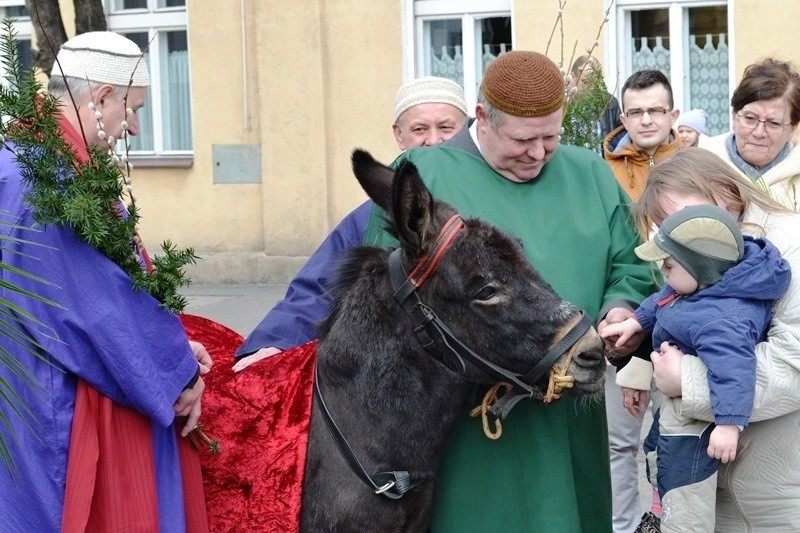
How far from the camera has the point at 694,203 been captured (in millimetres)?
3867

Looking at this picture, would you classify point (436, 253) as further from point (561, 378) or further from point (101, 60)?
point (101, 60)

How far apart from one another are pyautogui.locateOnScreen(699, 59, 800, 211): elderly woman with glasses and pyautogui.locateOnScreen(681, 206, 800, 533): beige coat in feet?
3.58

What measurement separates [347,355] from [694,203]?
1180 mm

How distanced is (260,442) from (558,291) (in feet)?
3.48

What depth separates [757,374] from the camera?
3617 mm

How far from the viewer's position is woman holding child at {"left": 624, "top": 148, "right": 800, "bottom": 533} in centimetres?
364

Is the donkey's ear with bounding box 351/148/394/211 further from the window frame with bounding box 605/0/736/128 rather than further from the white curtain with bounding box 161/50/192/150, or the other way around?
the white curtain with bounding box 161/50/192/150

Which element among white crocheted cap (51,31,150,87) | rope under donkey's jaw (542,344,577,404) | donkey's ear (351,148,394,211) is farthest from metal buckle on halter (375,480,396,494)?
white crocheted cap (51,31,150,87)

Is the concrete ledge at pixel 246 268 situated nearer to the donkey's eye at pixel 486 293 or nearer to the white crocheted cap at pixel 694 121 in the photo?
the white crocheted cap at pixel 694 121

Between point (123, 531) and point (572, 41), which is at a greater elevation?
point (572, 41)

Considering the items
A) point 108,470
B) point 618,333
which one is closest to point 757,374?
point 618,333

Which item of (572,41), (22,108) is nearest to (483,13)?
(572,41)

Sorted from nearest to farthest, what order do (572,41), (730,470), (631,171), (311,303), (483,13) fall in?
(730,470) < (311,303) < (631,171) < (572,41) < (483,13)

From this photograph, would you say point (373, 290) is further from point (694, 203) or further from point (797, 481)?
point (797, 481)
